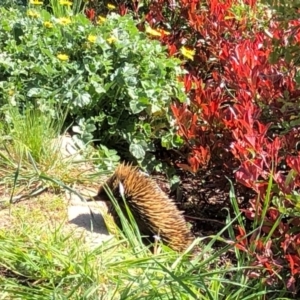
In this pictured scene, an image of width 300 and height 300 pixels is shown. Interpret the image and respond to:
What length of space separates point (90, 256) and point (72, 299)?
29 cm

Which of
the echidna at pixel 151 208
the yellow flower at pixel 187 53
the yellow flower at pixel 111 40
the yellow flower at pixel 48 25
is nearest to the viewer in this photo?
the echidna at pixel 151 208

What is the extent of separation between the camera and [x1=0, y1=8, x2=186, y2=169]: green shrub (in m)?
5.02

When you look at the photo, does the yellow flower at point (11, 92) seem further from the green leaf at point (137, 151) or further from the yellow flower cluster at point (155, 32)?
the yellow flower cluster at point (155, 32)

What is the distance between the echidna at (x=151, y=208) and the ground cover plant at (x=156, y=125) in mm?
180

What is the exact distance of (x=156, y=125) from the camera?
5.14 m

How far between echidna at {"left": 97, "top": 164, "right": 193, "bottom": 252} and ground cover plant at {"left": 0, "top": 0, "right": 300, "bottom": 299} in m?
0.18

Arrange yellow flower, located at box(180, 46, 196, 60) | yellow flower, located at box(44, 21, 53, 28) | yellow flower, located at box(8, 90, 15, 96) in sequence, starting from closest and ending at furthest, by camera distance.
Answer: yellow flower, located at box(8, 90, 15, 96) → yellow flower, located at box(44, 21, 53, 28) → yellow flower, located at box(180, 46, 196, 60)

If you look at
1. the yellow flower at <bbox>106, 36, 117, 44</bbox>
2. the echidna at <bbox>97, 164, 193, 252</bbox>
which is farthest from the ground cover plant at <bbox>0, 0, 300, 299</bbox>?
the echidna at <bbox>97, 164, 193, 252</bbox>

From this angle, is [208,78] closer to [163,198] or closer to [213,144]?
[213,144]

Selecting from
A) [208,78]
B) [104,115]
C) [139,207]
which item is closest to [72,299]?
[139,207]

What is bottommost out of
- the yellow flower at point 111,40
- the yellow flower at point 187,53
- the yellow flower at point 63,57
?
Result: the yellow flower at point 63,57

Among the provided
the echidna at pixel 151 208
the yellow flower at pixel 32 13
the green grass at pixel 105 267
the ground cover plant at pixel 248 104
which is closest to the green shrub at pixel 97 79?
the yellow flower at pixel 32 13

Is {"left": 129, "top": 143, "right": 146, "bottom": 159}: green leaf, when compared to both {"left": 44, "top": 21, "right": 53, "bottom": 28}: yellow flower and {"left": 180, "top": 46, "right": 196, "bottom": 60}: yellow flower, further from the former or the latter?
{"left": 44, "top": 21, "right": 53, "bottom": 28}: yellow flower

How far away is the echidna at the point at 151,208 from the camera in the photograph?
168 inches
